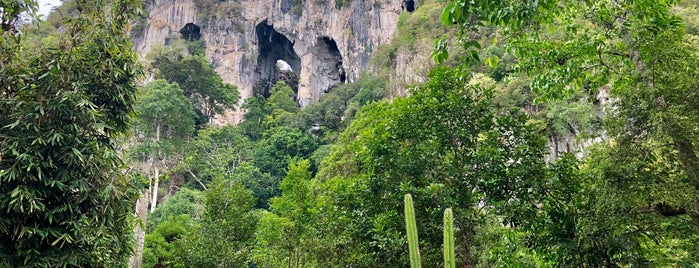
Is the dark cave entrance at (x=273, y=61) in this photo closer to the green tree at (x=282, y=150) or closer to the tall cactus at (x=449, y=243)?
the green tree at (x=282, y=150)

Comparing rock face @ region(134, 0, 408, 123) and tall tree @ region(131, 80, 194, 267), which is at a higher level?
rock face @ region(134, 0, 408, 123)

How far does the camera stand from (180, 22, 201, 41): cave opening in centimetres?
3297

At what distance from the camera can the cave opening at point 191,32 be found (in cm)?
3297

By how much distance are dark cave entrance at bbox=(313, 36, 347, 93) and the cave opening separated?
905cm

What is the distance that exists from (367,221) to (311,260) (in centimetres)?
306

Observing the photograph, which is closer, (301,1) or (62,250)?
(62,250)

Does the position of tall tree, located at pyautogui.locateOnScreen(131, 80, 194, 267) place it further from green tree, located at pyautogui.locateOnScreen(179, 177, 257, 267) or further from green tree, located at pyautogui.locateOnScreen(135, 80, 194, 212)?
green tree, located at pyautogui.locateOnScreen(179, 177, 257, 267)

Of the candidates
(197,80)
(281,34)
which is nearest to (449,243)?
(197,80)

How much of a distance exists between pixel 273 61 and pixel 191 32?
623cm

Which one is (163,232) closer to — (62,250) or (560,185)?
(62,250)

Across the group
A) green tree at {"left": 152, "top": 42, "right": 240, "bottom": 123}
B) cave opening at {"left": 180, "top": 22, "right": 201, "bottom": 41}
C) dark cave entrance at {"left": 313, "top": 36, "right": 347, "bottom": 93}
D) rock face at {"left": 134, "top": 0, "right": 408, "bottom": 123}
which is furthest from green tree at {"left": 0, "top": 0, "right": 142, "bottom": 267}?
cave opening at {"left": 180, "top": 22, "right": 201, "bottom": 41}

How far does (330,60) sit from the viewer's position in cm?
3175

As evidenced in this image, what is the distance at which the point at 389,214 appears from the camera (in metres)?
4.21

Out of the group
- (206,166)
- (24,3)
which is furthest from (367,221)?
(206,166)
